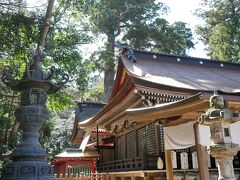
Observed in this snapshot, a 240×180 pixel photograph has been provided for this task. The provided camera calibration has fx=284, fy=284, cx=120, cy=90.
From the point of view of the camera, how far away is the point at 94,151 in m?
14.8

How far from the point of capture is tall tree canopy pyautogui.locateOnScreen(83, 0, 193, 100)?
24.1 m

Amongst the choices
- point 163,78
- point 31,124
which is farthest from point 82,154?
point 31,124

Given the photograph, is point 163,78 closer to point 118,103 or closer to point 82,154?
point 118,103

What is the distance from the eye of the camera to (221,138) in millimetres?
4523

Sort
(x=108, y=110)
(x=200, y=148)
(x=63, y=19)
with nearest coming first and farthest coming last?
(x=200, y=148)
(x=108, y=110)
(x=63, y=19)

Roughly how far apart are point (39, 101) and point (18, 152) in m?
1.10

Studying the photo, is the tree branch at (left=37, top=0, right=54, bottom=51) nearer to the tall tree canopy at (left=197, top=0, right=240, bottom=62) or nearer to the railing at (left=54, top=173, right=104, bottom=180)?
the railing at (left=54, top=173, right=104, bottom=180)

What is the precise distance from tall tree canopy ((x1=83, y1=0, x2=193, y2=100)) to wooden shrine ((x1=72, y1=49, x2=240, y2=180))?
31.1 ft

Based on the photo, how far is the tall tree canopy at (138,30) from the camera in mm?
24062

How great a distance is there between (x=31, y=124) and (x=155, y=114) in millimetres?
2855

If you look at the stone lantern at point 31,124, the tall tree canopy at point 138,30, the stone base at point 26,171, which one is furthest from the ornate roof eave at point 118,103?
the tall tree canopy at point 138,30

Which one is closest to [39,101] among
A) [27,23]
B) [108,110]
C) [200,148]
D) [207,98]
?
[207,98]

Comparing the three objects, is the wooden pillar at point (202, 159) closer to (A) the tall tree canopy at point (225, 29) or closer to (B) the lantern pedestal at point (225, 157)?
(B) the lantern pedestal at point (225, 157)

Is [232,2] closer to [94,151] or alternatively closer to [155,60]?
[155,60]
